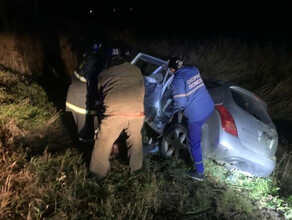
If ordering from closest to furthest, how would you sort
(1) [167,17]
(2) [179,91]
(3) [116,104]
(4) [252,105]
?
1. (3) [116,104]
2. (2) [179,91]
3. (4) [252,105]
4. (1) [167,17]

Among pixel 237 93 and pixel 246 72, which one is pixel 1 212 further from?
pixel 246 72

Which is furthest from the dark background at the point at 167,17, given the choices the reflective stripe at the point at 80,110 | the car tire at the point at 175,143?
the car tire at the point at 175,143

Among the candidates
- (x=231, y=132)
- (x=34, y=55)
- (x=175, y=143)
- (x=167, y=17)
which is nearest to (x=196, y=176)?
(x=175, y=143)

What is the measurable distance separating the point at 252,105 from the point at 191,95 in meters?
1.17

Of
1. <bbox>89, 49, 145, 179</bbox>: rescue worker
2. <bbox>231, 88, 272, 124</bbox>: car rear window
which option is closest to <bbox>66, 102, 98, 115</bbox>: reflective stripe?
<bbox>89, 49, 145, 179</bbox>: rescue worker

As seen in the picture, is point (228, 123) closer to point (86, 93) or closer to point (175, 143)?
point (175, 143)

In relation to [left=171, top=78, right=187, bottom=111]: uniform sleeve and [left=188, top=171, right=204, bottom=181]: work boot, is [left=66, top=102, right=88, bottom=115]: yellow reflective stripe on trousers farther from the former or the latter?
[left=188, top=171, right=204, bottom=181]: work boot

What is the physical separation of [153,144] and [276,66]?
6344 mm

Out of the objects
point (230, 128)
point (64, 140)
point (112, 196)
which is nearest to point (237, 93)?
point (230, 128)

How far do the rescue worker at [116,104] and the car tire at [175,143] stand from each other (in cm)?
119

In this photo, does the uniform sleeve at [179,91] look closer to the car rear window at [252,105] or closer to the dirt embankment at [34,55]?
the car rear window at [252,105]

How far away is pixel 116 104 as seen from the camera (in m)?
3.17

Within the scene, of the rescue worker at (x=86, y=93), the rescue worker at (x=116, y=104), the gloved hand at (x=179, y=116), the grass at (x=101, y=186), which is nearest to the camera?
the grass at (x=101, y=186)

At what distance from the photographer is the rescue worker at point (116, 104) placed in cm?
318
